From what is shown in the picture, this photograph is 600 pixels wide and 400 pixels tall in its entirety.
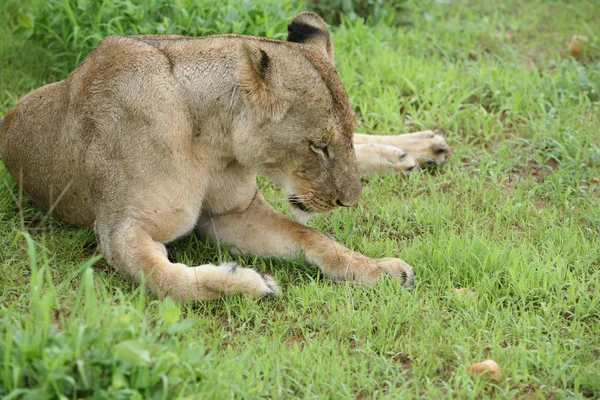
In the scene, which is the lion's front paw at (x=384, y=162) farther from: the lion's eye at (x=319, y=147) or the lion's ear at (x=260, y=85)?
the lion's ear at (x=260, y=85)

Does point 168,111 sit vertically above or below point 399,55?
above

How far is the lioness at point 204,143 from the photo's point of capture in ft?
14.1

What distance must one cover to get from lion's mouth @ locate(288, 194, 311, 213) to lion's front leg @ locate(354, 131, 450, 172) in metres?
1.19

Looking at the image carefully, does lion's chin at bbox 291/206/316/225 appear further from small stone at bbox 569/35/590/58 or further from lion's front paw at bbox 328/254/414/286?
small stone at bbox 569/35/590/58

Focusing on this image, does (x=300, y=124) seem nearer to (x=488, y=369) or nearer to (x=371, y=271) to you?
(x=371, y=271)

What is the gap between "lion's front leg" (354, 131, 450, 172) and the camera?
5828mm

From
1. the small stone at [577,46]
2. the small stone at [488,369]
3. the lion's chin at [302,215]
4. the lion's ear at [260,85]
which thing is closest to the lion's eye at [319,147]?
the lion's ear at [260,85]

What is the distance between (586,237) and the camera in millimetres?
4980

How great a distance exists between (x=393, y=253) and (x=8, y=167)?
2.32 m

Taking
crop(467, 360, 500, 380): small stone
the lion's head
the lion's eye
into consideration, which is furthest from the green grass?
the lion's eye

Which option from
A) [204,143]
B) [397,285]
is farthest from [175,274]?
[397,285]

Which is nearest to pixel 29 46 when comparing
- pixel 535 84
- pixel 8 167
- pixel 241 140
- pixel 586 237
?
pixel 8 167

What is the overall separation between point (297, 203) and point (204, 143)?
57 cm

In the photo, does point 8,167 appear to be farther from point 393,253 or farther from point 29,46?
point 393,253
